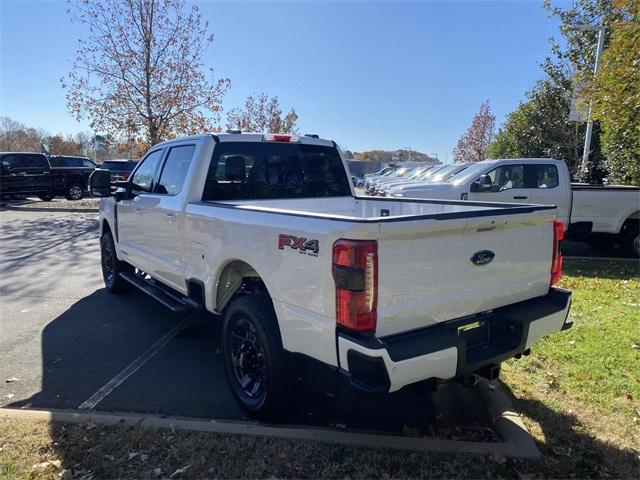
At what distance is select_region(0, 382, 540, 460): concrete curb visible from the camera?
9.77ft

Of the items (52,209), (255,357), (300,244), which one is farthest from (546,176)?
(52,209)

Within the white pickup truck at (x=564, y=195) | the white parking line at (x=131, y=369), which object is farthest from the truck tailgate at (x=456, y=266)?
the white pickup truck at (x=564, y=195)

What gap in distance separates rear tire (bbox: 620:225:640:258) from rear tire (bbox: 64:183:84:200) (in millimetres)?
21531

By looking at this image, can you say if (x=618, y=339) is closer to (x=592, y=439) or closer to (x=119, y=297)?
(x=592, y=439)

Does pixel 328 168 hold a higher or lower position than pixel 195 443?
higher

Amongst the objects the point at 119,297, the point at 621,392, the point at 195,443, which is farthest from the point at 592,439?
the point at 119,297

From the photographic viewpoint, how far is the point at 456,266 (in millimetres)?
2854

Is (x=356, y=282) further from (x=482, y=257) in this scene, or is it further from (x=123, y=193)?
(x=123, y=193)

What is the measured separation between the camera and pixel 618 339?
4656 mm

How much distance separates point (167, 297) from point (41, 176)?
18.6 meters

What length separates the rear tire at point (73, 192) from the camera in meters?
21.6

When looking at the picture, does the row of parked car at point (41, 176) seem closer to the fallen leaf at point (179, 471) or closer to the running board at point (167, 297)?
the running board at point (167, 297)

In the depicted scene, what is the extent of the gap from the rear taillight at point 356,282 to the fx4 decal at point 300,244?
0.52 feet

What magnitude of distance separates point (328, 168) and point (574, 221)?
657 cm
